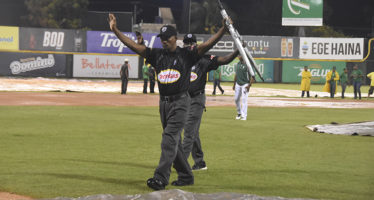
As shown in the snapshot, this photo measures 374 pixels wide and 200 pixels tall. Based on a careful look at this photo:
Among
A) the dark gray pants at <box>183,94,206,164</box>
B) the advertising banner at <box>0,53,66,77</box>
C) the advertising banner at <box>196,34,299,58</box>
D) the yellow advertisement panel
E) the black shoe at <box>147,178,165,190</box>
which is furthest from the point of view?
the advertising banner at <box>196,34,299,58</box>

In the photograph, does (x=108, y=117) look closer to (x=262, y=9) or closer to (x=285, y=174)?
(x=285, y=174)

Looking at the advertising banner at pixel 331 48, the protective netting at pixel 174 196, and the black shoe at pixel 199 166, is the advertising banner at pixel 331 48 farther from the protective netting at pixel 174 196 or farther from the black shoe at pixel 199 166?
the protective netting at pixel 174 196

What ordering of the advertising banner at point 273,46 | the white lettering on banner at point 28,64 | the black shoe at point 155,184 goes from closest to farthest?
the black shoe at point 155,184 → the white lettering on banner at point 28,64 → the advertising banner at point 273,46

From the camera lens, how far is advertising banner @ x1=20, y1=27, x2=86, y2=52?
5122 centimetres

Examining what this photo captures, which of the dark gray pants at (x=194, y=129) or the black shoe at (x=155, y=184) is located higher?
the dark gray pants at (x=194, y=129)

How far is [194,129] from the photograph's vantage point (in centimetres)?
936

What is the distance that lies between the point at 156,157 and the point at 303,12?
48748 millimetres

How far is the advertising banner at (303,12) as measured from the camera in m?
57.4

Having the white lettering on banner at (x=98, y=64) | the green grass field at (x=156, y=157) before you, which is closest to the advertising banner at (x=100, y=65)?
the white lettering on banner at (x=98, y=64)

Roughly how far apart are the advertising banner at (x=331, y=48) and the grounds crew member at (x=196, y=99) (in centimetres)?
4635

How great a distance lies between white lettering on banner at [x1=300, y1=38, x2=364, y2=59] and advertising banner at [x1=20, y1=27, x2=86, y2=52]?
65.8ft

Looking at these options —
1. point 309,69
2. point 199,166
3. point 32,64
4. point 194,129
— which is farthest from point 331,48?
point 194,129

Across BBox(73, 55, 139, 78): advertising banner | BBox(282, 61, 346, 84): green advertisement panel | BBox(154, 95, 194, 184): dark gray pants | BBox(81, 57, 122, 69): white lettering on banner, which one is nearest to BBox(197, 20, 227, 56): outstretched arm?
BBox(154, 95, 194, 184): dark gray pants

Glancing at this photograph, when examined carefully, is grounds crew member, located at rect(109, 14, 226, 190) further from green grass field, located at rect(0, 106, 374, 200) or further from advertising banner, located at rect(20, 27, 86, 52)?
advertising banner, located at rect(20, 27, 86, 52)
